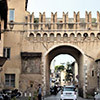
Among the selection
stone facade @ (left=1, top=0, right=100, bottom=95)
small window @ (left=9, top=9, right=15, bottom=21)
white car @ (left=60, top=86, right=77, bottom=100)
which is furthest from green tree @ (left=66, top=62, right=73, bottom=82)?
white car @ (left=60, top=86, right=77, bottom=100)

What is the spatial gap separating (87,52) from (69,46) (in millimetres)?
2247

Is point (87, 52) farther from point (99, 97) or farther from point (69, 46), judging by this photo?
point (99, 97)

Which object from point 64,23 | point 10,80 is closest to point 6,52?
point 10,80

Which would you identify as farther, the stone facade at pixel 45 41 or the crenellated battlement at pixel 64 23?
the crenellated battlement at pixel 64 23

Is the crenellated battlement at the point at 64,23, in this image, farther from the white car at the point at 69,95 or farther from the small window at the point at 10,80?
the white car at the point at 69,95

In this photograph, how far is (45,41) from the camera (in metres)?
31.2

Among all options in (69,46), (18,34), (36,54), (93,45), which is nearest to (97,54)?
(93,45)

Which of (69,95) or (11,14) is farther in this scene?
(11,14)

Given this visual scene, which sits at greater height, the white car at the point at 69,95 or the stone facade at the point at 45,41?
the stone facade at the point at 45,41

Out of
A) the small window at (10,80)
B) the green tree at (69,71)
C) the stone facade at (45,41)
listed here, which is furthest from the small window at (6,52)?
the green tree at (69,71)

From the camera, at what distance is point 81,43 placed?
31062 mm

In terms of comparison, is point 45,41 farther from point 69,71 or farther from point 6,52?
point 69,71

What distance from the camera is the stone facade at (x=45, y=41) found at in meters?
30.6

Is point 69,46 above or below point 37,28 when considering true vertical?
below
